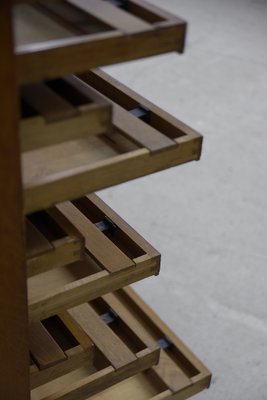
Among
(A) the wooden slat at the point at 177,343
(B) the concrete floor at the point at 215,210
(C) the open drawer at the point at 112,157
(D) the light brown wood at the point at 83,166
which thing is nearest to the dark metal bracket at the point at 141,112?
(C) the open drawer at the point at 112,157

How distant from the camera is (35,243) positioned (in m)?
0.88

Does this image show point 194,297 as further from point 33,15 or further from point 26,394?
point 33,15

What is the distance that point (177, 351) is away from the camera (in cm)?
146

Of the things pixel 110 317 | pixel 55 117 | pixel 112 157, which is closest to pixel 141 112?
pixel 112 157

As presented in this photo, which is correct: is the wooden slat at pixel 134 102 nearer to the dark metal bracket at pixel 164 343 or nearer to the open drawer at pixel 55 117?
the open drawer at pixel 55 117

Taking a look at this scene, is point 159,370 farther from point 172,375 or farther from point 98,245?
point 98,245

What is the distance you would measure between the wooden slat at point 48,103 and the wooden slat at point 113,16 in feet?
0.33

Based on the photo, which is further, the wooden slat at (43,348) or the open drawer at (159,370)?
the open drawer at (159,370)

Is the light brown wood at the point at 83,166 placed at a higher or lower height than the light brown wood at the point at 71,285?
higher

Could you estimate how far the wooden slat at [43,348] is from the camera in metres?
1.08

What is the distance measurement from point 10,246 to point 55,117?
0.59 ft

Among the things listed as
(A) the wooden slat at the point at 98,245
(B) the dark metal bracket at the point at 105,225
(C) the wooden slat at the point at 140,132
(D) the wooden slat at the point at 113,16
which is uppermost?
(D) the wooden slat at the point at 113,16

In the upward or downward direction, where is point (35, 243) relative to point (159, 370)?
upward

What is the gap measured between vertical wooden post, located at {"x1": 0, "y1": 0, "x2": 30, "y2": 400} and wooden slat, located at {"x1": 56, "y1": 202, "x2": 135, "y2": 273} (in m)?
0.18
